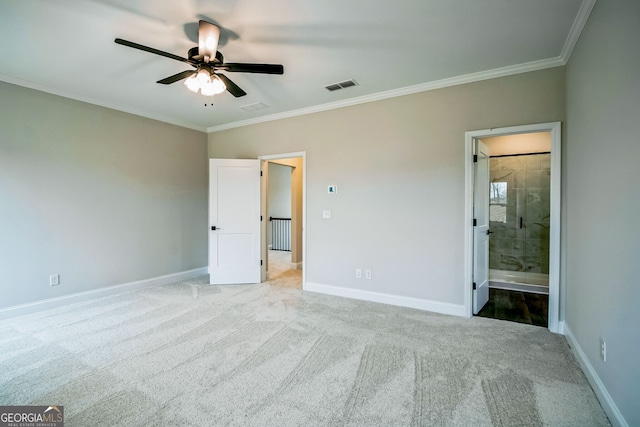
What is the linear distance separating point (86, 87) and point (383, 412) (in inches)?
185

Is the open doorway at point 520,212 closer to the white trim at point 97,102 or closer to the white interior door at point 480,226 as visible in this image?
the white interior door at point 480,226

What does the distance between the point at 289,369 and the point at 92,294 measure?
3348 mm

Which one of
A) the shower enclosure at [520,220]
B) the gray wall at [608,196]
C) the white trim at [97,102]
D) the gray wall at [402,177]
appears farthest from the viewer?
the shower enclosure at [520,220]

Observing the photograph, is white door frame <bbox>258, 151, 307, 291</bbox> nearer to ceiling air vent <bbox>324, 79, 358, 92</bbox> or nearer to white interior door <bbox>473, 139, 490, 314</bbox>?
ceiling air vent <bbox>324, 79, 358, 92</bbox>

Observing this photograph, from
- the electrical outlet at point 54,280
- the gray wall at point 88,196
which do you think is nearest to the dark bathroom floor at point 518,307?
the gray wall at point 88,196

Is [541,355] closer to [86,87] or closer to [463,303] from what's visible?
[463,303]

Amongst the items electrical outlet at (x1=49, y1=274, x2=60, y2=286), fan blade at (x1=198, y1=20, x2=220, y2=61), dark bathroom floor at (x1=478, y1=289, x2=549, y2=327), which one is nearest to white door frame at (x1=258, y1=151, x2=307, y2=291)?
fan blade at (x1=198, y1=20, x2=220, y2=61)

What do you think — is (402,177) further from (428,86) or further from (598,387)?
(598,387)

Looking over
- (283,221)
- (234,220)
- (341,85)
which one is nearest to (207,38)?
(341,85)

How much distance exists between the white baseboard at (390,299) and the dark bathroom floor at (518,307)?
380mm

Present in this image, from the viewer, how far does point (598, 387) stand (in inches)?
72.8

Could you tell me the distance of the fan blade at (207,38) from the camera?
2.23m

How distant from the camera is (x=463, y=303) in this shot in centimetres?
326

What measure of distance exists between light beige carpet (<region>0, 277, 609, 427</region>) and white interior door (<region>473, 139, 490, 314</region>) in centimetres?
45
